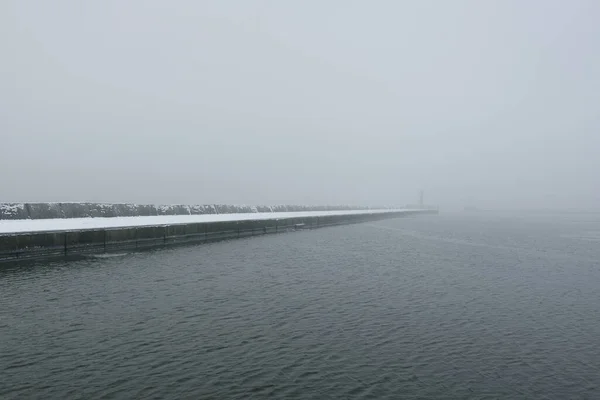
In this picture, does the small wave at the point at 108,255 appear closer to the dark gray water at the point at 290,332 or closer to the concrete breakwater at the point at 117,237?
the concrete breakwater at the point at 117,237

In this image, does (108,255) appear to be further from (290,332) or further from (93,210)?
(290,332)

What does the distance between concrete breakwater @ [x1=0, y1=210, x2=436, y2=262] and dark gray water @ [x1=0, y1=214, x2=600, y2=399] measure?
2386 mm

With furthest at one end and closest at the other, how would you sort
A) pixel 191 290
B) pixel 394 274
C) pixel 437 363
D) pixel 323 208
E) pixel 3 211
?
pixel 323 208 < pixel 3 211 < pixel 394 274 < pixel 191 290 < pixel 437 363

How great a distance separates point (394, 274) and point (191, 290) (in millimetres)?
9796

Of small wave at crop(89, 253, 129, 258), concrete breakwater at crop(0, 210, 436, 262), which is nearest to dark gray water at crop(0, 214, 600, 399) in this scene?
small wave at crop(89, 253, 129, 258)

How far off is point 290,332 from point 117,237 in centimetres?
1790

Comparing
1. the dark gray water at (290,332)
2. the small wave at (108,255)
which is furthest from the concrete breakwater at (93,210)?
the dark gray water at (290,332)

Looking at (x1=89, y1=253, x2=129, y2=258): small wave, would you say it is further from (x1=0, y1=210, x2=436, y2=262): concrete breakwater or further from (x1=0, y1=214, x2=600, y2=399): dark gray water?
(x1=0, y1=214, x2=600, y2=399): dark gray water

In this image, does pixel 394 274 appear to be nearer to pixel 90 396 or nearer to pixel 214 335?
pixel 214 335

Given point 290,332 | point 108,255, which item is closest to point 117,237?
point 108,255

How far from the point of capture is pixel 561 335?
11.6 m

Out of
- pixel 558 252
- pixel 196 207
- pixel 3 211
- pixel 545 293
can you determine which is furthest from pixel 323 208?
pixel 545 293

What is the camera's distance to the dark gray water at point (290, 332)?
813cm

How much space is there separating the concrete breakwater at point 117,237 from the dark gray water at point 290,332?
239 cm
